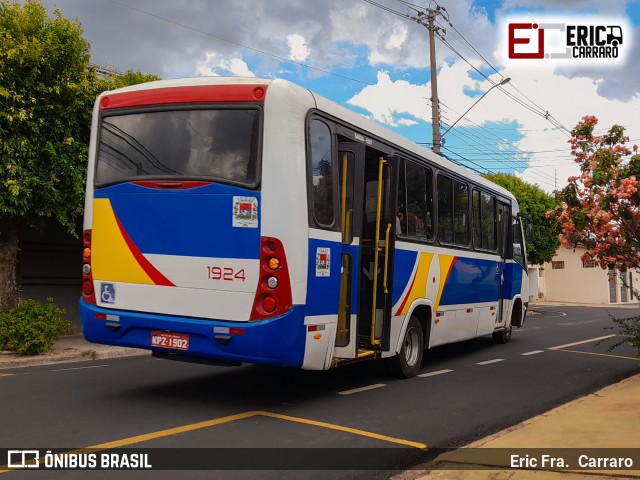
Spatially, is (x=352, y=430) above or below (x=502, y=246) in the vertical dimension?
below

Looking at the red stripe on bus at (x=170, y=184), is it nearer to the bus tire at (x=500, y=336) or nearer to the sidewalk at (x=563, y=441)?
the sidewalk at (x=563, y=441)

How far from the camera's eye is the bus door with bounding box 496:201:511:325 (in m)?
13.9

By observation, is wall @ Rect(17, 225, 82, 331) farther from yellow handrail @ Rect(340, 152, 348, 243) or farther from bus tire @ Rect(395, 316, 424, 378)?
yellow handrail @ Rect(340, 152, 348, 243)

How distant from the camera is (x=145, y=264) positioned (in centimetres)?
716

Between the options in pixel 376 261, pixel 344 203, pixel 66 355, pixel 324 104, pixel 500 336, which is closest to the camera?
pixel 324 104

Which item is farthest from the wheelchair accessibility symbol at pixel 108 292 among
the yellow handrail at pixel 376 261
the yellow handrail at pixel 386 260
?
the yellow handrail at pixel 386 260

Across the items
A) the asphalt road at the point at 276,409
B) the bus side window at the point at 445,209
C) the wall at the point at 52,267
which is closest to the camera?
the asphalt road at the point at 276,409

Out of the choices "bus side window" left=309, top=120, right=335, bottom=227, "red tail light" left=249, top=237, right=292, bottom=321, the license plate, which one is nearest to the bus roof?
"bus side window" left=309, top=120, right=335, bottom=227

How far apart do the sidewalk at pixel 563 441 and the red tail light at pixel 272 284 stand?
209 centimetres

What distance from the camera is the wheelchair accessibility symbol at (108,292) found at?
7328mm

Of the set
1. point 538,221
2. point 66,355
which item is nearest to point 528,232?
point 66,355

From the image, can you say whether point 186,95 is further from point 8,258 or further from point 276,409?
point 8,258

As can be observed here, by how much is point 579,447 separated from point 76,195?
10379mm

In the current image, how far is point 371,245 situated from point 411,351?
209cm
